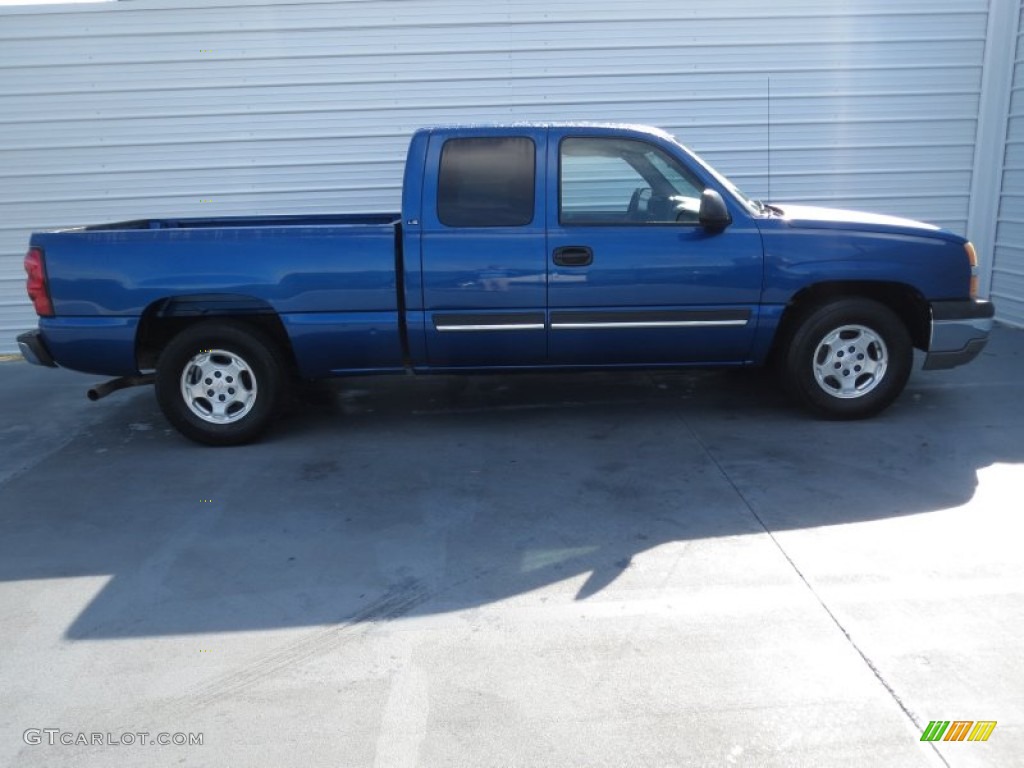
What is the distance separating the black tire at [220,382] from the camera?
547 cm

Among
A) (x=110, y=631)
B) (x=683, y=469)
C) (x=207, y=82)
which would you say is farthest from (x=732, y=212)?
(x=207, y=82)

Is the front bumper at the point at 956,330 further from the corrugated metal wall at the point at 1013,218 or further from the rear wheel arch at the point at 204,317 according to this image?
the rear wheel arch at the point at 204,317

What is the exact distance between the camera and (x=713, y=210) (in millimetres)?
5215

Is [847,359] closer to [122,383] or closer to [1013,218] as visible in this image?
[1013,218]

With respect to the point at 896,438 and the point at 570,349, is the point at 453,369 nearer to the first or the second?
the point at 570,349

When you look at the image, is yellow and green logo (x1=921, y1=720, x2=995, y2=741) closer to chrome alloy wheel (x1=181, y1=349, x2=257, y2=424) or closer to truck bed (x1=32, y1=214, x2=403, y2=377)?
truck bed (x1=32, y1=214, x2=403, y2=377)

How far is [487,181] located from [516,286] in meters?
0.68

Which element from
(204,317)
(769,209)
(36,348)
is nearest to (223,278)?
(204,317)

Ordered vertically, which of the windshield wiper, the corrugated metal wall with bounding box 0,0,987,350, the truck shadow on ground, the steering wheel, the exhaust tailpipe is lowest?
the truck shadow on ground

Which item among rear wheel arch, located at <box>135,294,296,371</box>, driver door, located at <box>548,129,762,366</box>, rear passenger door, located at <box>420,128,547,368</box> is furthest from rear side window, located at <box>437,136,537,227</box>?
rear wheel arch, located at <box>135,294,296,371</box>

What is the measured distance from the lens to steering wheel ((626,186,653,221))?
5469mm

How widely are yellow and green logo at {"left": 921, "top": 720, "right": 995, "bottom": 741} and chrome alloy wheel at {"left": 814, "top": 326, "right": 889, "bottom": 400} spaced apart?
3.12 metres

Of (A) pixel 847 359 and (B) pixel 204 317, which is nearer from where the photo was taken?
(B) pixel 204 317

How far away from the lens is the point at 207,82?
8.39 m
